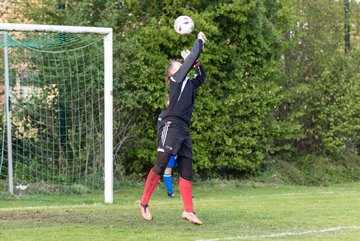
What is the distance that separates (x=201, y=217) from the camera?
9898mm

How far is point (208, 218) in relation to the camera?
9.81 metres

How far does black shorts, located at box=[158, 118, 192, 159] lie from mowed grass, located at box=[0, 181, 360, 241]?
2.93ft

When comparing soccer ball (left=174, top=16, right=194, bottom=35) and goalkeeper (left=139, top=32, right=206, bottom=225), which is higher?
soccer ball (left=174, top=16, right=194, bottom=35)

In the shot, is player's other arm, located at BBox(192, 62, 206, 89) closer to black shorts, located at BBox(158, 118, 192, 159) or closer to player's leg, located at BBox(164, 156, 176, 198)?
black shorts, located at BBox(158, 118, 192, 159)

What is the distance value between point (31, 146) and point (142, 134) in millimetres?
2619

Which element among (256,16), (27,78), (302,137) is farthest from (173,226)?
(302,137)

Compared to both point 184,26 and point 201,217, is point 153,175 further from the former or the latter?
point 184,26

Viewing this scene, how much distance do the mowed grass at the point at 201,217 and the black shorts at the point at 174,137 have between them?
0.89 meters

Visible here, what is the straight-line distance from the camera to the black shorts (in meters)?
9.23

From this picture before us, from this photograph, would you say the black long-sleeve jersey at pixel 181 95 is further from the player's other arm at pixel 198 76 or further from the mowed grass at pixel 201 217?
the mowed grass at pixel 201 217

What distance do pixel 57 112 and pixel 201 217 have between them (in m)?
6.76

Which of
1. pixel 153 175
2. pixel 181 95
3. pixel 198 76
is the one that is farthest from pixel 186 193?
pixel 198 76

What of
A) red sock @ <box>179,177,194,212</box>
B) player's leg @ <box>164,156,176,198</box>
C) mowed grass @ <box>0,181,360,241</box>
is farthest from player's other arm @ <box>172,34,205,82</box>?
player's leg @ <box>164,156,176,198</box>

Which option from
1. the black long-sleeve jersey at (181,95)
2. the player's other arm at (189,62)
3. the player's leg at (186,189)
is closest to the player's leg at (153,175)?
the player's leg at (186,189)
